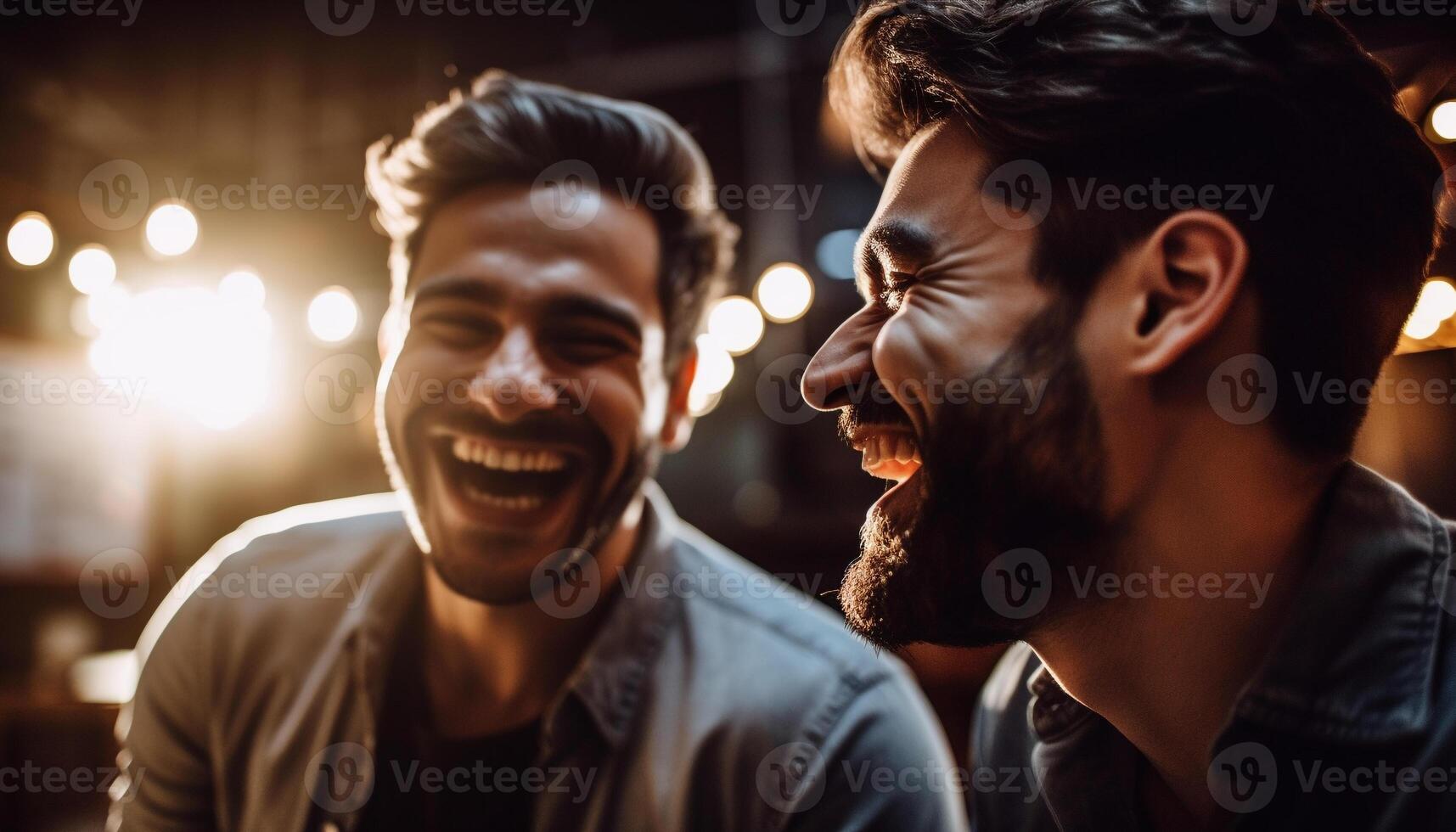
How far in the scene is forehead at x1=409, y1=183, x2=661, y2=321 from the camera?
64.9 inches

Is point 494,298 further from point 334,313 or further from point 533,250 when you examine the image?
point 334,313

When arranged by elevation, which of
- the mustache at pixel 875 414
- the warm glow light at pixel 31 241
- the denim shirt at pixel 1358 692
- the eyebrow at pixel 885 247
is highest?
the warm glow light at pixel 31 241

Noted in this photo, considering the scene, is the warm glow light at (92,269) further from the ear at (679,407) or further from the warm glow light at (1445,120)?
the warm glow light at (1445,120)

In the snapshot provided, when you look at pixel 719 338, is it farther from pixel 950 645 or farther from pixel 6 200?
pixel 6 200

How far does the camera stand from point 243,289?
3357 millimetres

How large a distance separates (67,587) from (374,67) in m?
3.39

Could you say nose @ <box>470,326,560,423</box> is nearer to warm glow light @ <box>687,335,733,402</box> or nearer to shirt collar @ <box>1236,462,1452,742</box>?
warm glow light @ <box>687,335,733,402</box>

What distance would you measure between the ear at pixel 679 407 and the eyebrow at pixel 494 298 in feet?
1.00

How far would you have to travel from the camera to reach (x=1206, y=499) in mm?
1071

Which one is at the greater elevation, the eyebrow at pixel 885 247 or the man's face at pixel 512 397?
the eyebrow at pixel 885 247

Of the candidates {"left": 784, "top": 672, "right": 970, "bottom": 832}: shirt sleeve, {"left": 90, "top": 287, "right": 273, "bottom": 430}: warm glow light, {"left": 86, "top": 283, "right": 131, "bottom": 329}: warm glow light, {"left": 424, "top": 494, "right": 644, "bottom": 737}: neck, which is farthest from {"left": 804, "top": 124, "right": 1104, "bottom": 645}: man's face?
{"left": 86, "top": 283, "right": 131, "bottom": 329}: warm glow light

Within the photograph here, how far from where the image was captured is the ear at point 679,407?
195cm

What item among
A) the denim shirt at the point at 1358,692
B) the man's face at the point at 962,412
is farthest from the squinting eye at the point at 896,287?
the denim shirt at the point at 1358,692

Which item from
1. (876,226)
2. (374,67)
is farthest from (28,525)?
(876,226)
